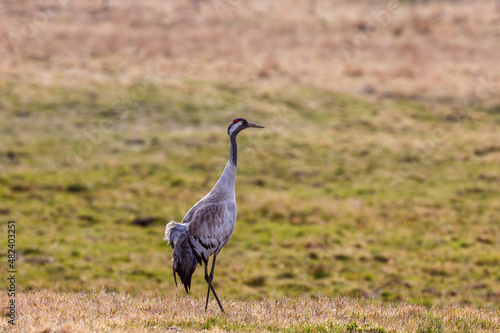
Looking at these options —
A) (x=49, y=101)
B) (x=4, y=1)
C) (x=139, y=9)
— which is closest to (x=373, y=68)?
(x=49, y=101)

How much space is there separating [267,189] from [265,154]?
4.10 meters

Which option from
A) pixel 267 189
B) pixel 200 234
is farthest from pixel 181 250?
pixel 267 189

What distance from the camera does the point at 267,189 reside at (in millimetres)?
24422

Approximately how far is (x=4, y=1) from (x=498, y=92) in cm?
4843

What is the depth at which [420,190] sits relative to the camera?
24734 millimetres

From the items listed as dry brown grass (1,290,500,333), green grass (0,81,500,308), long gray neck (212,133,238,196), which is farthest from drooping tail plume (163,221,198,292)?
green grass (0,81,500,308)

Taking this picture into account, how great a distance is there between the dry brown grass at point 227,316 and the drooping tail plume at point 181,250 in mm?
627

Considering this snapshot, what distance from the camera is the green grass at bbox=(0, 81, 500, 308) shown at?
691 inches

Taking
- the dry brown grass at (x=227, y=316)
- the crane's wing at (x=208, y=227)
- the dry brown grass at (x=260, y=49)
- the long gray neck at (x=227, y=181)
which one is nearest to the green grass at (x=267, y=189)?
the dry brown grass at (x=227, y=316)

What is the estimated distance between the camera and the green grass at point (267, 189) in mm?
17547

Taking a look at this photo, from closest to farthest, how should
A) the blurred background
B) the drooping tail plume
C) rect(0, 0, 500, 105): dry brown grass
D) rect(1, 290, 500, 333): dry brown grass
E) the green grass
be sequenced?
rect(1, 290, 500, 333): dry brown grass < the drooping tail plume < the green grass < the blurred background < rect(0, 0, 500, 105): dry brown grass

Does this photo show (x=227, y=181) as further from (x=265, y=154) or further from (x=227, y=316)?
(x=265, y=154)

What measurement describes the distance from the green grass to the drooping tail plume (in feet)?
9.82

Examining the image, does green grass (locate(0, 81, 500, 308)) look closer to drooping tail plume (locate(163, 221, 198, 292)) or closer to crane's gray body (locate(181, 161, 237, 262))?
crane's gray body (locate(181, 161, 237, 262))
